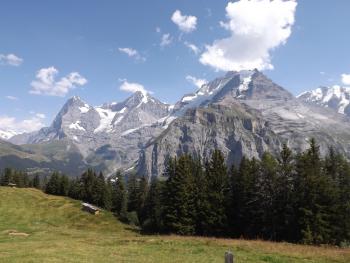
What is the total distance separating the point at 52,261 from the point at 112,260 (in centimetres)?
396

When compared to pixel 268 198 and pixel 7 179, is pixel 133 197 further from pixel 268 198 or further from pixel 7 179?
pixel 268 198

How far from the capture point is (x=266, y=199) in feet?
227

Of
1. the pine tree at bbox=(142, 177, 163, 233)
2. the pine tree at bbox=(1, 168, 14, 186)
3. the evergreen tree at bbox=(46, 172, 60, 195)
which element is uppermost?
the pine tree at bbox=(1, 168, 14, 186)

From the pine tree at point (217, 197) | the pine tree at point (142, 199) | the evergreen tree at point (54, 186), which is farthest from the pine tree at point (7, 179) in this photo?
Result: the pine tree at point (217, 197)

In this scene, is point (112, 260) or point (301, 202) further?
point (301, 202)

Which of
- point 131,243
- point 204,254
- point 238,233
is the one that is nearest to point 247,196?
point 238,233

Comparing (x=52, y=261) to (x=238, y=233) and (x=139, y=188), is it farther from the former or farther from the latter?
(x=139, y=188)

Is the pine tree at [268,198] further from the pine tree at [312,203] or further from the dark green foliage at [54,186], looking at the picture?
the dark green foliage at [54,186]

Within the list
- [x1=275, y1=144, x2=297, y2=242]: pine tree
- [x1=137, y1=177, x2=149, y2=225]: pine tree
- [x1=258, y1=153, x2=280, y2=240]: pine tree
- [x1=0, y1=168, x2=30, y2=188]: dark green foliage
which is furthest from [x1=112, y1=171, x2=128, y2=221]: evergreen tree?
[x1=275, y1=144, x2=297, y2=242]: pine tree

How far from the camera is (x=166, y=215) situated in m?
74.4

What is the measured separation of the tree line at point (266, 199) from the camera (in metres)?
59.3

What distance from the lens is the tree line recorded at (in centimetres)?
5934

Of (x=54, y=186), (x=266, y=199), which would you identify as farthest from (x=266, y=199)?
(x=54, y=186)

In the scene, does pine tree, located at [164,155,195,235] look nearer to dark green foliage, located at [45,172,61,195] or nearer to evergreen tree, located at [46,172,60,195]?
dark green foliage, located at [45,172,61,195]
